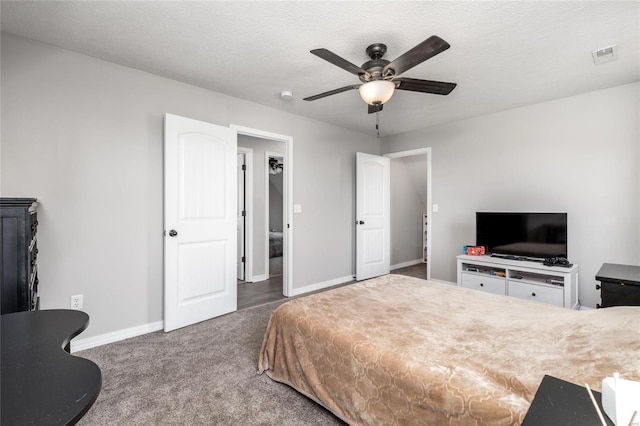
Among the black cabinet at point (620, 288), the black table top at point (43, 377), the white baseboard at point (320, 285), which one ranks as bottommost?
the white baseboard at point (320, 285)

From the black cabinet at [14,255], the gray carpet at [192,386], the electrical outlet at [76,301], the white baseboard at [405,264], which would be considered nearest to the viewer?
the black cabinet at [14,255]

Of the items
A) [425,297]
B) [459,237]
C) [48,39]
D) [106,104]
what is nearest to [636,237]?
[459,237]

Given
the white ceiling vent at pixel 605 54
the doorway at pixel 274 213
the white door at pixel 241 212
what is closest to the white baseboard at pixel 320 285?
the doorway at pixel 274 213

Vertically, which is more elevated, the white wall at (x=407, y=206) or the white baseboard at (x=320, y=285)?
the white wall at (x=407, y=206)

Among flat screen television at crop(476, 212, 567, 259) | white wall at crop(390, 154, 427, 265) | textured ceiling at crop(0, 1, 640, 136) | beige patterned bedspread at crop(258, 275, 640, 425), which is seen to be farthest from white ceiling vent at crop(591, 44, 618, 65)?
white wall at crop(390, 154, 427, 265)

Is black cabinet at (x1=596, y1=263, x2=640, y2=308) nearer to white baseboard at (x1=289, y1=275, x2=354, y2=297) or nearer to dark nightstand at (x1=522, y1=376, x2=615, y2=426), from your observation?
dark nightstand at (x1=522, y1=376, x2=615, y2=426)

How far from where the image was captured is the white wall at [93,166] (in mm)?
2217

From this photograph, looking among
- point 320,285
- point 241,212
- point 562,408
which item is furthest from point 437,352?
point 241,212

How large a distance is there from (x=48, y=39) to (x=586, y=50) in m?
4.14

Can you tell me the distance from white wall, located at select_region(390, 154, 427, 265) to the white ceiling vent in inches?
121

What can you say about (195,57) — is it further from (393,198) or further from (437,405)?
(393,198)

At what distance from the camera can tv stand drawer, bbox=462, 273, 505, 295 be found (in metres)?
3.41

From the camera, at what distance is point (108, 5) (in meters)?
1.85

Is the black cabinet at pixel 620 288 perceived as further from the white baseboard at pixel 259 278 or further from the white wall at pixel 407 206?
the white baseboard at pixel 259 278
